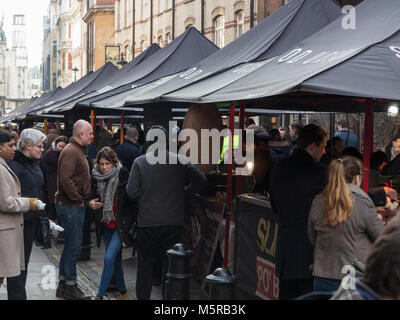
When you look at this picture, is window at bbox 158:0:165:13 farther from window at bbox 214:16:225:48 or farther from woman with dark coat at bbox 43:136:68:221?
woman with dark coat at bbox 43:136:68:221

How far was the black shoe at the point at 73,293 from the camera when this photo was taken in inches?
317

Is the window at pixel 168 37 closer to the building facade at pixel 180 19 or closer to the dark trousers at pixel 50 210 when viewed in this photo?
the building facade at pixel 180 19

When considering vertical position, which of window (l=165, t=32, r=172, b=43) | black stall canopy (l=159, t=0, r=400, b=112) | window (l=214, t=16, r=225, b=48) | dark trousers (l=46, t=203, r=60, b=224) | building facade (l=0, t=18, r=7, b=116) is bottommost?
dark trousers (l=46, t=203, r=60, b=224)

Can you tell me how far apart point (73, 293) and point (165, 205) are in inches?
70.3

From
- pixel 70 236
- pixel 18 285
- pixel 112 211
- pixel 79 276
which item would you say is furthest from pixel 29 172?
pixel 79 276

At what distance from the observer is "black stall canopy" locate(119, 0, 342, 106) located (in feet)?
30.0

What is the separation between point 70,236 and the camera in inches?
321

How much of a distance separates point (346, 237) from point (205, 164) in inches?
191

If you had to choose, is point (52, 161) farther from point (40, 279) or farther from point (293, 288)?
point (293, 288)

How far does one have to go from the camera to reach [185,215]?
7.47 meters

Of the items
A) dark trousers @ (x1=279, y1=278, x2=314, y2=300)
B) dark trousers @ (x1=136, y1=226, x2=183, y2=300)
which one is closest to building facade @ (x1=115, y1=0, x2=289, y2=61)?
dark trousers @ (x1=136, y1=226, x2=183, y2=300)

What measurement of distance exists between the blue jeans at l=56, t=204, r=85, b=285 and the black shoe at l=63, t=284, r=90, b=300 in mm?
57

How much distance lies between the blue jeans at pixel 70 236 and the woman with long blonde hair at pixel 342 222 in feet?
12.4
